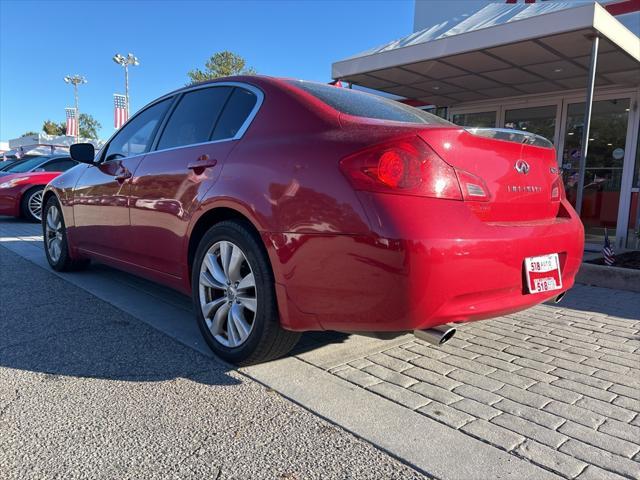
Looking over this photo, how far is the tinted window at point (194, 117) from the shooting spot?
10.4ft

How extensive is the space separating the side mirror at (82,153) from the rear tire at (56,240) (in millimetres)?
894

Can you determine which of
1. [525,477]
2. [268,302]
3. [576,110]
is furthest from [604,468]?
[576,110]

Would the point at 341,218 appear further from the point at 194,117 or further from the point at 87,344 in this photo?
the point at 87,344

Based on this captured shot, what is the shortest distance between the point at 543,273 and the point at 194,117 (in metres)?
2.46

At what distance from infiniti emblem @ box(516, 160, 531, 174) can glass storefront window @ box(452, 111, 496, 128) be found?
8.34 m

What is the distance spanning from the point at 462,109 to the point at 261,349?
9.65 metres

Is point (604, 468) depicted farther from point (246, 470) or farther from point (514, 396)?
point (246, 470)

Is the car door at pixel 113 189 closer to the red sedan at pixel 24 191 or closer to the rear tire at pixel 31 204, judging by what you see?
the red sedan at pixel 24 191

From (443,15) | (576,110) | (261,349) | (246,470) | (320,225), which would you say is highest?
(443,15)

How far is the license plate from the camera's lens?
7.89 ft

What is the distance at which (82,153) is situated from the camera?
440cm

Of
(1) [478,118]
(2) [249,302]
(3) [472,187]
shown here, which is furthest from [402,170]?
(1) [478,118]

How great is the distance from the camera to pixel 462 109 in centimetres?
1085

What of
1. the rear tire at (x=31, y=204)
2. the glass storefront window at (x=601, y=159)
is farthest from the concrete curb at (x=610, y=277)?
the rear tire at (x=31, y=204)
